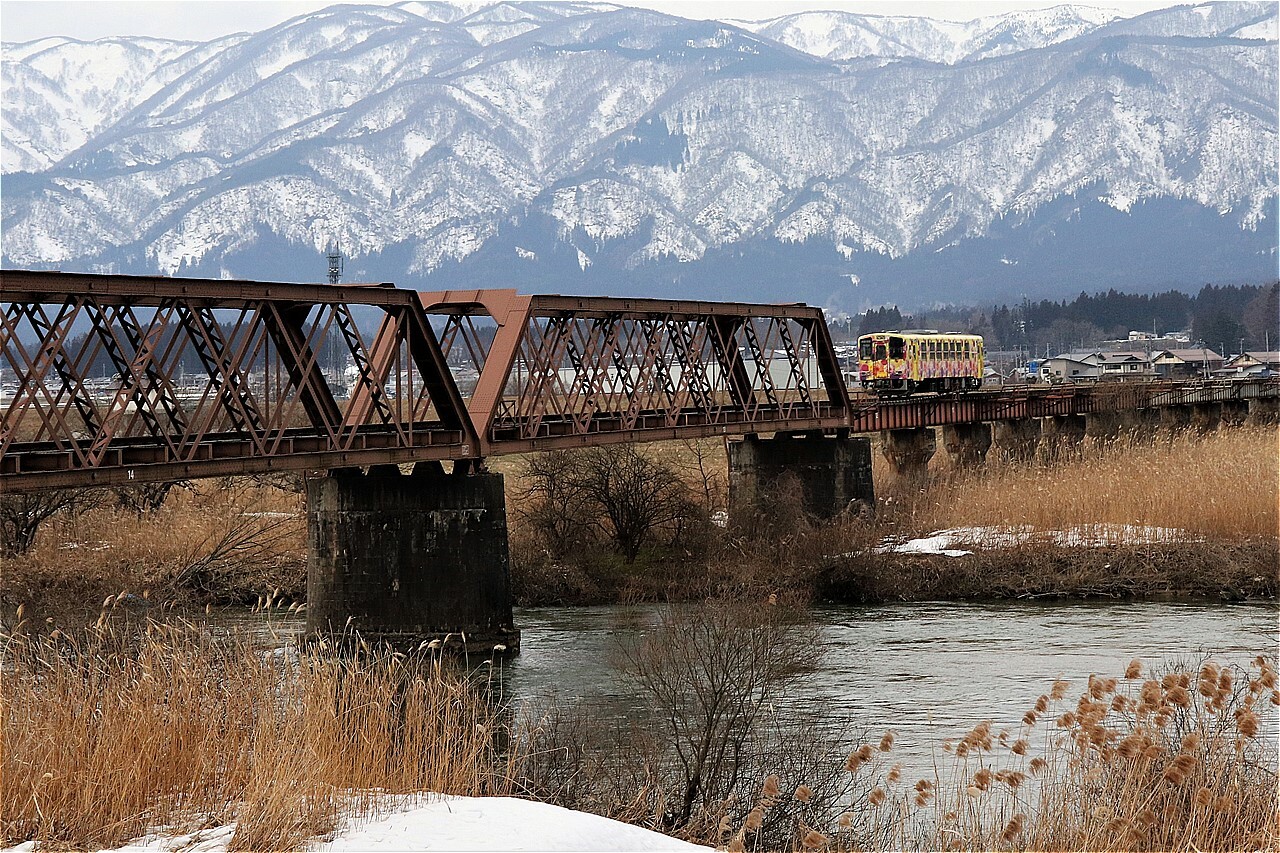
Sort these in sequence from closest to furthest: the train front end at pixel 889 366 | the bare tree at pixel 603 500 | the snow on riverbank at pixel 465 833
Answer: the snow on riverbank at pixel 465 833, the bare tree at pixel 603 500, the train front end at pixel 889 366

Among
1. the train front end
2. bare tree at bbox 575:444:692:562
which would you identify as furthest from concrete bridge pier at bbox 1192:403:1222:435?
bare tree at bbox 575:444:692:562

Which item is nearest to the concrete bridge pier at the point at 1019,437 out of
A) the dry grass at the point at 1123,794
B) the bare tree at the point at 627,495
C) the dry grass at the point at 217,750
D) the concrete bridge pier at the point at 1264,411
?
the concrete bridge pier at the point at 1264,411

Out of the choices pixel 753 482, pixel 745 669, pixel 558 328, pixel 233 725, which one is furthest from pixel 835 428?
pixel 233 725

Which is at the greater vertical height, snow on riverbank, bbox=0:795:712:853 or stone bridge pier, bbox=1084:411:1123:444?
snow on riverbank, bbox=0:795:712:853

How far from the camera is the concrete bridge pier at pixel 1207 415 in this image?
253ft

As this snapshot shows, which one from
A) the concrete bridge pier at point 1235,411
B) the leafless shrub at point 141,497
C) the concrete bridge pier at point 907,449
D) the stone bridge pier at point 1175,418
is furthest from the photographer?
the concrete bridge pier at point 1235,411

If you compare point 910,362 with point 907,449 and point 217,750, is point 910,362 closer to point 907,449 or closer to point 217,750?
point 907,449

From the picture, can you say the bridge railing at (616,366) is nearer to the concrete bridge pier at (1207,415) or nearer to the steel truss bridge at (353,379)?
the steel truss bridge at (353,379)

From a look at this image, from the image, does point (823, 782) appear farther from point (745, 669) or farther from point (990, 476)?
point (990, 476)

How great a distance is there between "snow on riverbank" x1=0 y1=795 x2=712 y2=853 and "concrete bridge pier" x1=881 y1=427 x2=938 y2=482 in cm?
4807

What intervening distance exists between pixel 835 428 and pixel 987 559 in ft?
36.8

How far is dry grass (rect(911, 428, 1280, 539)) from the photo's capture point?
42.1 m

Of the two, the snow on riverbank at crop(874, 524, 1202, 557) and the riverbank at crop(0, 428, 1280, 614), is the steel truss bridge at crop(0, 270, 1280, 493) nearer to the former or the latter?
the riverbank at crop(0, 428, 1280, 614)

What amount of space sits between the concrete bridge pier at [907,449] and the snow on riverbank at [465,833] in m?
48.1
